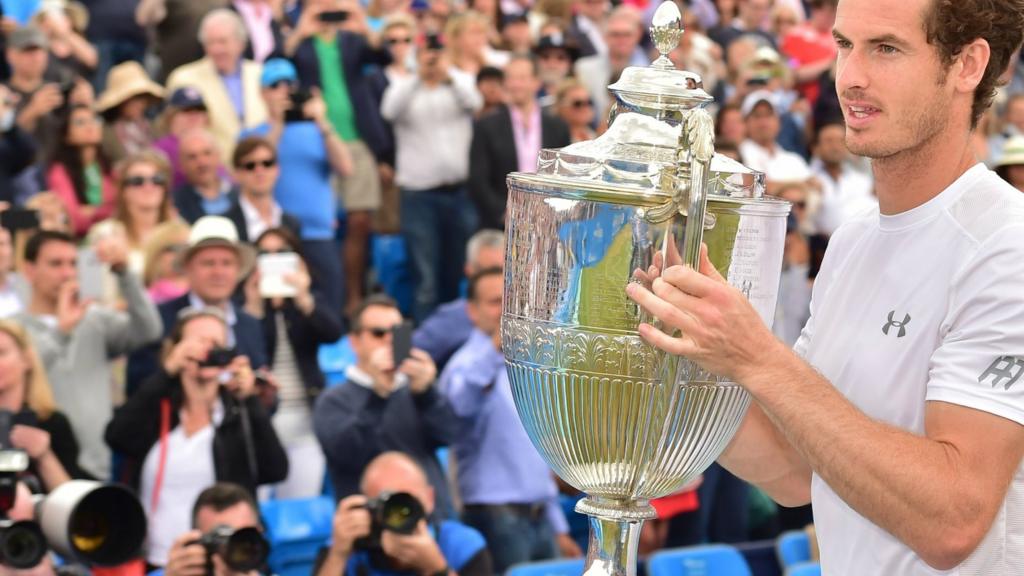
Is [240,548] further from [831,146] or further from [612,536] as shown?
[831,146]

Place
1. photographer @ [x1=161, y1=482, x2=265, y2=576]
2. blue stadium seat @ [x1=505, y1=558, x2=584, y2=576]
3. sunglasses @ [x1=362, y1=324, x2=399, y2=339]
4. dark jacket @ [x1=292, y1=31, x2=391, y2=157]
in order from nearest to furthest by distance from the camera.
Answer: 1. photographer @ [x1=161, y1=482, x2=265, y2=576]
2. blue stadium seat @ [x1=505, y1=558, x2=584, y2=576]
3. sunglasses @ [x1=362, y1=324, x2=399, y2=339]
4. dark jacket @ [x1=292, y1=31, x2=391, y2=157]

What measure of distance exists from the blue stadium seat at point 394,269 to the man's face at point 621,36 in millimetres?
1935

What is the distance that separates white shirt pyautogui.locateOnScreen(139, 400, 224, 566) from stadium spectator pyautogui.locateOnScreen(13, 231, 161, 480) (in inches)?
10.7

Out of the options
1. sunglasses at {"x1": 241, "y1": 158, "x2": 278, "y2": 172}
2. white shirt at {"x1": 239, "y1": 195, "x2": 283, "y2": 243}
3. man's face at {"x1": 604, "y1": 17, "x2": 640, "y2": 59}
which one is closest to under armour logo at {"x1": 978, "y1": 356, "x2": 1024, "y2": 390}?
white shirt at {"x1": 239, "y1": 195, "x2": 283, "y2": 243}

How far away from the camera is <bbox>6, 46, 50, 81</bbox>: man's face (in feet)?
24.9

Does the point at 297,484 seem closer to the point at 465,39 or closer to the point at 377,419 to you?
the point at 377,419

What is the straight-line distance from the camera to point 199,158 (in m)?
7.16

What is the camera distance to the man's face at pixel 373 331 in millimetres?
5934

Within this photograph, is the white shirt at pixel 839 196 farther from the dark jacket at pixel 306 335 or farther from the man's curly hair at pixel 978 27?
the man's curly hair at pixel 978 27

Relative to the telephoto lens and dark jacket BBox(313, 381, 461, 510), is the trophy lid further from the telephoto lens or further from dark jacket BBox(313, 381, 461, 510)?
dark jacket BBox(313, 381, 461, 510)

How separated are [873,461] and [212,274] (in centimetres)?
460

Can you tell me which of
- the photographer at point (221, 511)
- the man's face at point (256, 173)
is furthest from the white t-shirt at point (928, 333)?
the man's face at point (256, 173)

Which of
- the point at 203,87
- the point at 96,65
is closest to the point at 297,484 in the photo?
the point at 203,87

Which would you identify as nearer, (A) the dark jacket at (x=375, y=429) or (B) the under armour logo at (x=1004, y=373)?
(B) the under armour logo at (x=1004, y=373)
